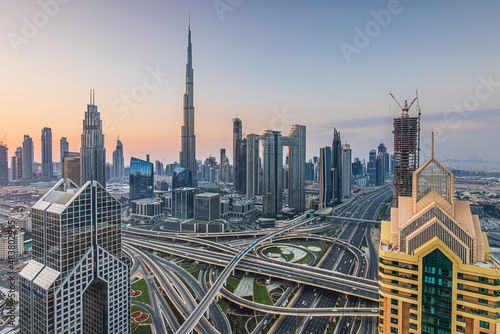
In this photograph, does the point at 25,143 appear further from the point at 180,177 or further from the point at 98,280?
the point at 98,280

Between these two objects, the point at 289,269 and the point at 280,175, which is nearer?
the point at 289,269

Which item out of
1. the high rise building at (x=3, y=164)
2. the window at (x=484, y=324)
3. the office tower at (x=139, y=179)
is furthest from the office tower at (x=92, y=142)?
the window at (x=484, y=324)

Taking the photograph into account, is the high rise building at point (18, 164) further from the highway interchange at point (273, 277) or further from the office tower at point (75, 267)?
the office tower at point (75, 267)

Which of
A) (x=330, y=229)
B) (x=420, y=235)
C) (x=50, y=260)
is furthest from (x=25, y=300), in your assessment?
(x=330, y=229)

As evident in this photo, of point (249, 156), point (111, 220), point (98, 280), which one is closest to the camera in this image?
point (98, 280)

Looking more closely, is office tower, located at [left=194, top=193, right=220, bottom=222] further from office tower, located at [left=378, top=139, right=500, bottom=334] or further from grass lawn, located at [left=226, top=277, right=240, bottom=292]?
office tower, located at [left=378, top=139, right=500, bottom=334]

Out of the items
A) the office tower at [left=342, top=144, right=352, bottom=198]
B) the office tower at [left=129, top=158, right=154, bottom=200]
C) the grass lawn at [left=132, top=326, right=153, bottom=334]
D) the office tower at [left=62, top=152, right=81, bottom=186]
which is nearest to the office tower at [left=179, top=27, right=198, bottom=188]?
the office tower at [left=129, top=158, right=154, bottom=200]
